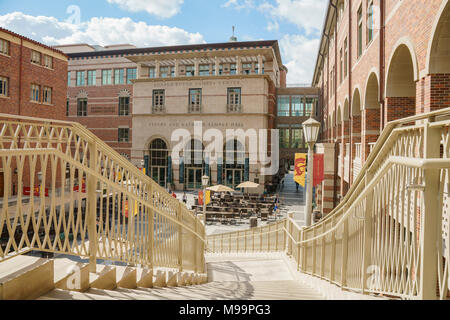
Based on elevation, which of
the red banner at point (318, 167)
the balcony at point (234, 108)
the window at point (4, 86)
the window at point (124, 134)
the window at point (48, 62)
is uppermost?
the window at point (48, 62)

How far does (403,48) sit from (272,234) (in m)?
8.30

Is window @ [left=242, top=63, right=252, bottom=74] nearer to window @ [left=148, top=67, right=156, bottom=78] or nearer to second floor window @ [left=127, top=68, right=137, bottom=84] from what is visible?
window @ [left=148, top=67, right=156, bottom=78]

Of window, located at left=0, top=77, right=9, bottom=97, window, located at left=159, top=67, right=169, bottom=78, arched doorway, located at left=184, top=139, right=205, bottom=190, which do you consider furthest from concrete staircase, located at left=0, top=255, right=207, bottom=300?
window, located at left=159, top=67, right=169, bottom=78

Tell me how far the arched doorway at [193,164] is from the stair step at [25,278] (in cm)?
2979

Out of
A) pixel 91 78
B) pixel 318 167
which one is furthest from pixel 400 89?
pixel 91 78

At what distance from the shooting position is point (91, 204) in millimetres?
3852

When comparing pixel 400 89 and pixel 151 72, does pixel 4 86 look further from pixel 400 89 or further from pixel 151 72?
pixel 400 89

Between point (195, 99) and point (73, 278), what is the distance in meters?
31.3

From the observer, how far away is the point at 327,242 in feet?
20.1

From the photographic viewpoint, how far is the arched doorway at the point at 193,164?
33.1 m

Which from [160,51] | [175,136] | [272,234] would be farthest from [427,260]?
[160,51]

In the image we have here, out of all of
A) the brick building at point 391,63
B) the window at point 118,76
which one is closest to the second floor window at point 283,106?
the brick building at point 391,63

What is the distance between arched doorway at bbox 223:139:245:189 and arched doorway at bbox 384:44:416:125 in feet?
74.6

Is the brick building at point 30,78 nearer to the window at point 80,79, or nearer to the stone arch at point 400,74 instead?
the window at point 80,79
